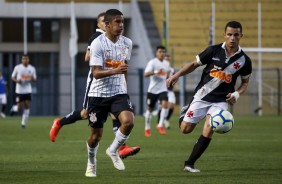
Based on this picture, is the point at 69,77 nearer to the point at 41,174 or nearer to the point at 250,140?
the point at 250,140

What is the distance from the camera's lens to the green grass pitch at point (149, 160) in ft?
37.2

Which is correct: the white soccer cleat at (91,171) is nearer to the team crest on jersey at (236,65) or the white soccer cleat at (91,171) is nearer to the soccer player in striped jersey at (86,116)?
the soccer player in striped jersey at (86,116)

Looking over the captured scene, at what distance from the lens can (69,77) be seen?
138ft

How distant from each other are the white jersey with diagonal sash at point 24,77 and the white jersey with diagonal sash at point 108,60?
642 inches

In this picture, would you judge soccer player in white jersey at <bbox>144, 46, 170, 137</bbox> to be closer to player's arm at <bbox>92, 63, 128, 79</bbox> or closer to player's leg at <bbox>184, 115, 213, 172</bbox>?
player's leg at <bbox>184, 115, 213, 172</bbox>

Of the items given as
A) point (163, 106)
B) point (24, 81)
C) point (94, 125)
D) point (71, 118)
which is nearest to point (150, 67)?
point (163, 106)

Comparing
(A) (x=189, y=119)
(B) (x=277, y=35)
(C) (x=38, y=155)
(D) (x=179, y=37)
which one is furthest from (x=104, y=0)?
(A) (x=189, y=119)

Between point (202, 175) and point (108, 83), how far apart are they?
1834mm

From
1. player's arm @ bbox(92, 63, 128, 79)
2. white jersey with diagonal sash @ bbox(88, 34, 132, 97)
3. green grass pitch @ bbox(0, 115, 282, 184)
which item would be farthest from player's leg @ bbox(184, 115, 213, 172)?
player's arm @ bbox(92, 63, 128, 79)

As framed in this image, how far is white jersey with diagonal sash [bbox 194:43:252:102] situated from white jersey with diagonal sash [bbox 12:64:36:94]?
52.4ft

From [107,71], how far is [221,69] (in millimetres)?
1964

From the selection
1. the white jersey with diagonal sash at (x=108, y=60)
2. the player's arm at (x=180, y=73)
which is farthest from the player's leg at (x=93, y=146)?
the player's arm at (x=180, y=73)

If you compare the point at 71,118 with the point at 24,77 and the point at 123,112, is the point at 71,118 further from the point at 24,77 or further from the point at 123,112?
the point at 24,77

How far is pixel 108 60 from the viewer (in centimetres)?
1148
